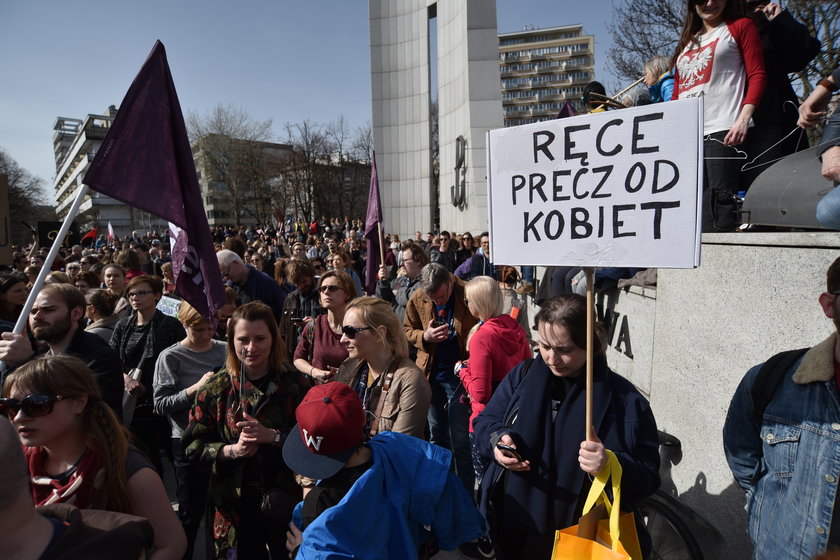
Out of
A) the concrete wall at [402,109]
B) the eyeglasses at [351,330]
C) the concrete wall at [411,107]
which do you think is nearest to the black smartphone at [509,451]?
the eyeglasses at [351,330]

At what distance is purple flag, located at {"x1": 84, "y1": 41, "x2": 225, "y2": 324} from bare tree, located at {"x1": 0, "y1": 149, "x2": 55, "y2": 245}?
5260 cm

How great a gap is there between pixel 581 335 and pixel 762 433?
732mm

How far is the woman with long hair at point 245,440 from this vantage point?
8.58 ft

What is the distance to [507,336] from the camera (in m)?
3.32

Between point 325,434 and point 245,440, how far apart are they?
0.89m

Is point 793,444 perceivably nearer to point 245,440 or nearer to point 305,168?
point 245,440

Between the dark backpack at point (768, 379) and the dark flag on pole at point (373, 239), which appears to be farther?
the dark flag on pole at point (373, 239)

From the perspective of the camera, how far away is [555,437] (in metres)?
2.13

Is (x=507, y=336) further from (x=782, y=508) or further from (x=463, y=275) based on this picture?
(x=463, y=275)

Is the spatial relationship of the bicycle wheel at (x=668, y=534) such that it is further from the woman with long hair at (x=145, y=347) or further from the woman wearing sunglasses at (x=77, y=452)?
the woman with long hair at (x=145, y=347)

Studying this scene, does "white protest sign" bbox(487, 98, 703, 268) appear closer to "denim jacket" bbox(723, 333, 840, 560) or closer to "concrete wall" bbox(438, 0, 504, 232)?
"denim jacket" bbox(723, 333, 840, 560)

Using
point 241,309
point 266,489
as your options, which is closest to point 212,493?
point 266,489

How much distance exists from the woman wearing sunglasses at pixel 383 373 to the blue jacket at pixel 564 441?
60 cm

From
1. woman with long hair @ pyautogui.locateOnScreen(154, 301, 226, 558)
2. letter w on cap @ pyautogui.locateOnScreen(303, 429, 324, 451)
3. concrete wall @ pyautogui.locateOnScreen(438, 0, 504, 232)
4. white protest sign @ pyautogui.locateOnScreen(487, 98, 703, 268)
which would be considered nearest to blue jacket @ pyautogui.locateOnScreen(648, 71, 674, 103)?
white protest sign @ pyautogui.locateOnScreen(487, 98, 703, 268)
